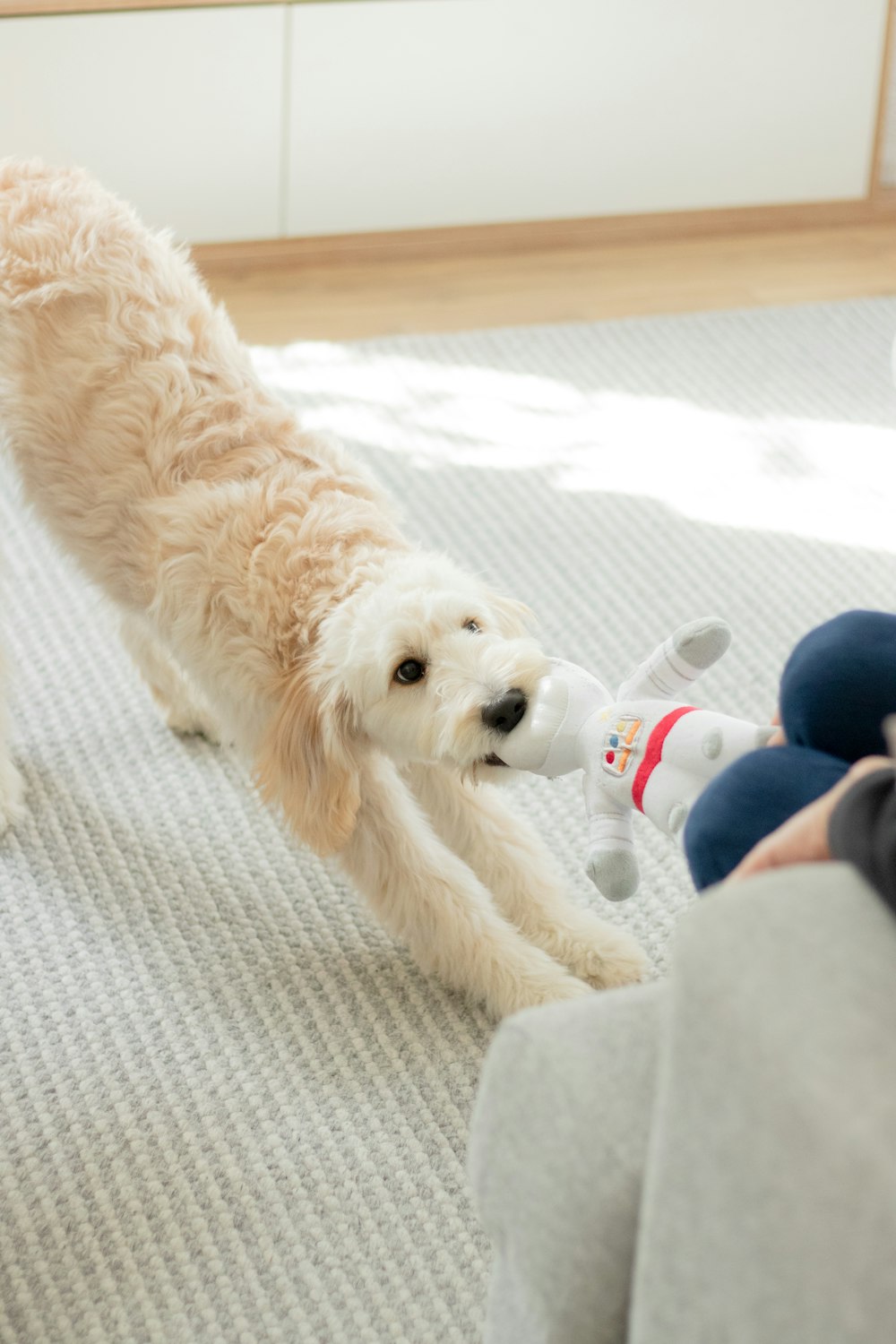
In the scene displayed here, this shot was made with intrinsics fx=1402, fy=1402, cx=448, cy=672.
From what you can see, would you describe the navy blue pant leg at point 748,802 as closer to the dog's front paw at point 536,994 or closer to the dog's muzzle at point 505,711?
the dog's muzzle at point 505,711

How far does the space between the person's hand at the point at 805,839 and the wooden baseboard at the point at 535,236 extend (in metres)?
2.38

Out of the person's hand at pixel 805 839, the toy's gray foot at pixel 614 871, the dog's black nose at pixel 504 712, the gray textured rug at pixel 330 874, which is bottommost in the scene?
the gray textured rug at pixel 330 874

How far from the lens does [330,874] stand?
175 centimetres

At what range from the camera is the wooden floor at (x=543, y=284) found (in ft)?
9.48

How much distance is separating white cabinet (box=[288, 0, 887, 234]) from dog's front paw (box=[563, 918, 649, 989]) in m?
1.96

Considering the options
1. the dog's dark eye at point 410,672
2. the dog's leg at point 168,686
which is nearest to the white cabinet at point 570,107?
Result: the dog's leg at point 168,686

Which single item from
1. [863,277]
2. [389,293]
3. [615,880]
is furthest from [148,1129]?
[863,277]

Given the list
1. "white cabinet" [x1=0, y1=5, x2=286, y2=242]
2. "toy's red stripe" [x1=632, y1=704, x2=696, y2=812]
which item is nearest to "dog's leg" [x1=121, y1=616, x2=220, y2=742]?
"toy's red stripe" [x1=632, y1=704, x2=696, y2=812]

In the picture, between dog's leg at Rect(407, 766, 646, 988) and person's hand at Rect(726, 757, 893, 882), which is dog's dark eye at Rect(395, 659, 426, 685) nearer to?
dog's leg at Rect(407, 766, 646, 988)

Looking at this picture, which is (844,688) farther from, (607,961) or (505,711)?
(607,961)

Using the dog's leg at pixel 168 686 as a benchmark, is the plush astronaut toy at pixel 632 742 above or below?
above

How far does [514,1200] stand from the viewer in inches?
34.0

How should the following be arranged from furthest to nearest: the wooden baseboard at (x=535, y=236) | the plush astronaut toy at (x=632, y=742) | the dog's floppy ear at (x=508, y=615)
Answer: the wooden baseboard at (x=535, y=236), the dog's floppy ear at (x=508, y=615), the plush astronaut toy at (x=632, y=742)

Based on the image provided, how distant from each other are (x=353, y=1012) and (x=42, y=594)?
94cm
